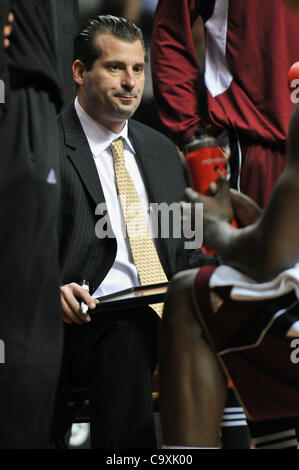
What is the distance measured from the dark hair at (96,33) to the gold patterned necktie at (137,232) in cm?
38

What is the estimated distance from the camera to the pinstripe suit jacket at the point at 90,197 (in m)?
1.98

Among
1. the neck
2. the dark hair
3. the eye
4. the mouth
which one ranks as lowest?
the neck

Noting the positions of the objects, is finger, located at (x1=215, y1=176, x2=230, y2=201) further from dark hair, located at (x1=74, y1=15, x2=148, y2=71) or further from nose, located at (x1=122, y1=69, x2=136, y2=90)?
dark hair, located at (x1=74, y1=15, x2=148, y2=71)

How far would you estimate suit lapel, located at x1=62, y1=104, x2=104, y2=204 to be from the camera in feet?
6.70

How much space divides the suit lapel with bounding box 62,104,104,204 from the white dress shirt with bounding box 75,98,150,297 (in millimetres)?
54

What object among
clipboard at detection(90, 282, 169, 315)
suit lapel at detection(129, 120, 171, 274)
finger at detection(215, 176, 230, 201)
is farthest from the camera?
suit lapel at detection(129, 120, 171, 274)

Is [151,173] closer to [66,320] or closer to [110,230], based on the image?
[110,230]

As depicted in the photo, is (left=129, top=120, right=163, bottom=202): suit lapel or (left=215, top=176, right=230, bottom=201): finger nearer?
(left=215, top=176, right=230, bottom=201): finger

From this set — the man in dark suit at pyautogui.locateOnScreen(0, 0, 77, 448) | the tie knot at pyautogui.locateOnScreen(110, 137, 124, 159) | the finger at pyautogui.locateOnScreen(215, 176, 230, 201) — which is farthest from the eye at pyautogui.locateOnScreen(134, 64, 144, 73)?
the finger at pyautogui.locateOnScreen(215, 176, 230, 201)

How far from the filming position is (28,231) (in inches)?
51.2

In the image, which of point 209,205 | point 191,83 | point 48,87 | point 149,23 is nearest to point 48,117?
point 48,87

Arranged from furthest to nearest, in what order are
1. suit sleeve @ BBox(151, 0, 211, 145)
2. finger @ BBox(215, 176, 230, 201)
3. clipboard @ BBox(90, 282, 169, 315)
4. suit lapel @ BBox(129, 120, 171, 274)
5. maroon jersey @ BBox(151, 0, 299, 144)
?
1. suit sleeve @ BBox(151, 0, 211, 145)
2. maroon jersey @ BBox(151, 0, 299, 144)
3. suit lapel @ BBox(129, 120, 171, 274)
4. clipboard @ BBox(90, 282, 169, 315)
5. finger @ BBox(215, 176, 230, 201)

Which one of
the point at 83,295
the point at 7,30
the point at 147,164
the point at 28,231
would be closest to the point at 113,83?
the point at 147,164

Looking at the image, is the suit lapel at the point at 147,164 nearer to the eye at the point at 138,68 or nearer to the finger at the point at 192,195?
the eye at the point at 138,68
